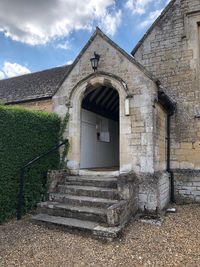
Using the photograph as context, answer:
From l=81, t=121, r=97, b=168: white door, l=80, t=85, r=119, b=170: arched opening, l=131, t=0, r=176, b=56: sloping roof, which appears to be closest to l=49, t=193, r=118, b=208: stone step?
l=80, t=85, r=119, b=170: arched opening

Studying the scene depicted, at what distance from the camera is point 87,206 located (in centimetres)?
595

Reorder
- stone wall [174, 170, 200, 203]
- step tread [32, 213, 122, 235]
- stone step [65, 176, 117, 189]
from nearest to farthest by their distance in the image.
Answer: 1. step tread [32, 213, 122, 235]
2. stone step [65, 176, 117, 189]
3. stone wall [174, 170, 200, 203]

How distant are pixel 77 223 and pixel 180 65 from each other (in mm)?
6886

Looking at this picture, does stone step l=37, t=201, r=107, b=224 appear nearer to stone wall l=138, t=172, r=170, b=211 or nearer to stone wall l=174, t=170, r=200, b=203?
stone wall l=138, t=172, r=170, b=211

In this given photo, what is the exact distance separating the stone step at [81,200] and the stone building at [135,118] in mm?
26

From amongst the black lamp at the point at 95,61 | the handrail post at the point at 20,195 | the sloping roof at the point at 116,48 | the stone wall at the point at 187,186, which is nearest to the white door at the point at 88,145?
the black lamp at the point at 95,61

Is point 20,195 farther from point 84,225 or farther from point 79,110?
point 79,110

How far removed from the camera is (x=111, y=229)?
4.96m

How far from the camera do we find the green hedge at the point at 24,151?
6.00m

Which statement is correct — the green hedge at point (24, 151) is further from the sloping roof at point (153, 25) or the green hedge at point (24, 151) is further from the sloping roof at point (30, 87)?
the sloping roof at point (153, 25)

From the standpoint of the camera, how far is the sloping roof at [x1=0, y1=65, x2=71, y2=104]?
11383mm

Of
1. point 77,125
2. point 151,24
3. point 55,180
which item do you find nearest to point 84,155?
point 77,125

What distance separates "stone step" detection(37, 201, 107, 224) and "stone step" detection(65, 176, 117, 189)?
0.93 metres

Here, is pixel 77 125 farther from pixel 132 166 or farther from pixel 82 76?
pixel 132 166
